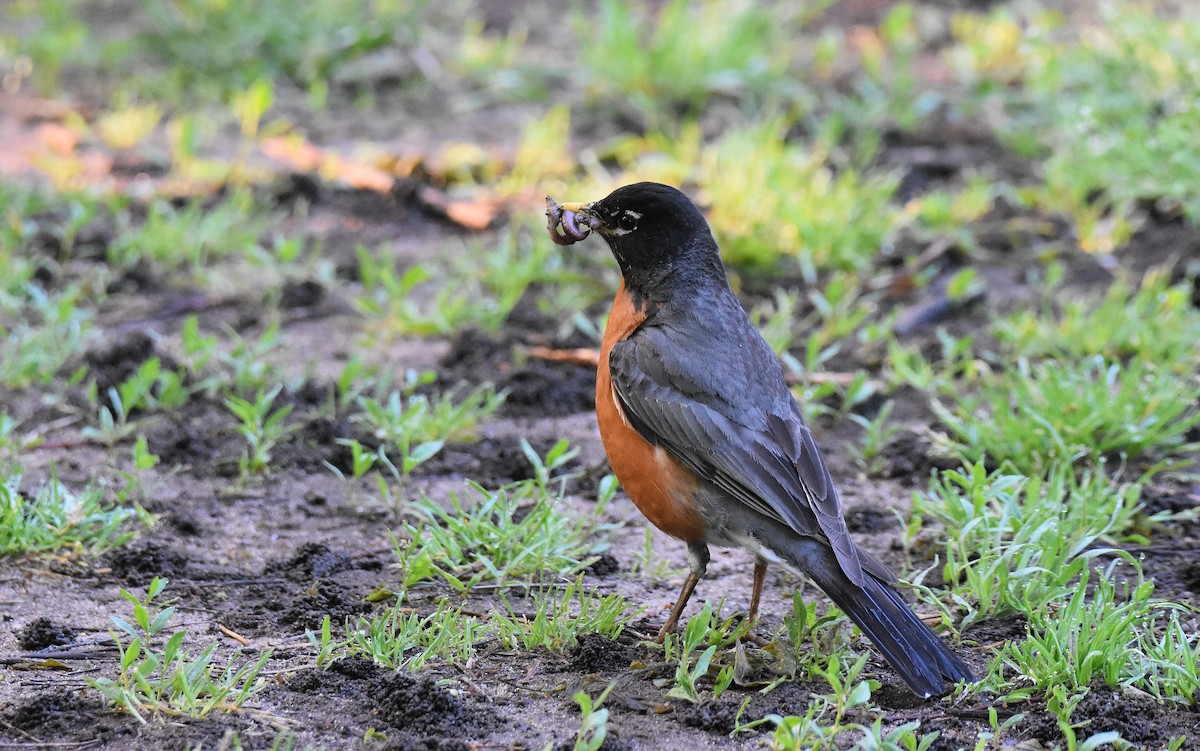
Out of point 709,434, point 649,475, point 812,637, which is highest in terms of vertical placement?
point 709,434

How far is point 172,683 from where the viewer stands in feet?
10.4

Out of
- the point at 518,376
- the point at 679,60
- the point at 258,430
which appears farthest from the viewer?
the point at 679,60

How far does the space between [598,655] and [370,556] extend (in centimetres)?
95

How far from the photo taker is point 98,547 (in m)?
4.04

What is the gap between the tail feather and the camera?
330 centimetres

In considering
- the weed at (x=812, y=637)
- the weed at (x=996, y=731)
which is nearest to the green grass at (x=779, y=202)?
the weed at (x=812, y=637)

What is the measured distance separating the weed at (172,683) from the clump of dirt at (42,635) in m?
0.30

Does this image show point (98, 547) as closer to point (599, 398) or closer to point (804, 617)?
point (599, 398)

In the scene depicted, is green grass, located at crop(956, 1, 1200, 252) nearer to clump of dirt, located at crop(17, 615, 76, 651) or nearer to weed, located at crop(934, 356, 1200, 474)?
weed, located at crop(934, 356, 1200, 474)

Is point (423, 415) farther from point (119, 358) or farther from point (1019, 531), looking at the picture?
point (1019, 531)

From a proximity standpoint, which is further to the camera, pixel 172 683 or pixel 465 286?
pixel 465 286

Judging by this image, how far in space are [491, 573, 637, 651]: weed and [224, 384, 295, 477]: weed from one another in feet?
4.14

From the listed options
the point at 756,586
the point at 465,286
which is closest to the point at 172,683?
the point at 756,586

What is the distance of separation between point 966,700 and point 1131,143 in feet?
12.0
